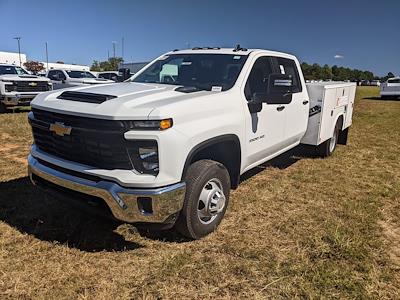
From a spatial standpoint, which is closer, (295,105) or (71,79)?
(295,105)

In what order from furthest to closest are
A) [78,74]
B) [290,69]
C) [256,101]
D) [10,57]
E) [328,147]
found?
[10,57] < [78,74] < [328,147] < [290,69] < [256,101]

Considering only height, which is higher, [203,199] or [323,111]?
[323,111]

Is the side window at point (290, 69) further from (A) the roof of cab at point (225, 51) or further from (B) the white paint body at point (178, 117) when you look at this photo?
(B) the white paint body at point (178, 117)

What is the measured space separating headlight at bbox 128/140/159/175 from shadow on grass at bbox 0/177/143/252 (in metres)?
0.86

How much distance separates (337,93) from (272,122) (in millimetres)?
2913

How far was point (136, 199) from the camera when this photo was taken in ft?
9.37

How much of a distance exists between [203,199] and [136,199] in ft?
2.64

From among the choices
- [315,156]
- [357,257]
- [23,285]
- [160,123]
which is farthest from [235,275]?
[315,156]

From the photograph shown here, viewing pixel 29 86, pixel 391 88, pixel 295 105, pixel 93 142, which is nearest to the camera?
pixel 93 142

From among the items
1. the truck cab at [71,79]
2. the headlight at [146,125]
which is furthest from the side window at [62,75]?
the headlight at [146,125]

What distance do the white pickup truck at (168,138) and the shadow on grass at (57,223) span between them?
53 cm

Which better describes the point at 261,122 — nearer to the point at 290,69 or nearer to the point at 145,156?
the point at 290,69

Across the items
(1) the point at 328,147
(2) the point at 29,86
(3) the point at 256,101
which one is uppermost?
(3) the point at 256,101

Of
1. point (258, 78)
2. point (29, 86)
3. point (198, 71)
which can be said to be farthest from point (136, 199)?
point (29, 86)
